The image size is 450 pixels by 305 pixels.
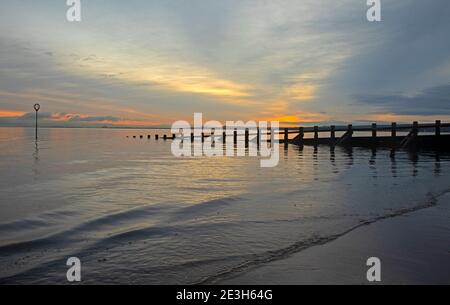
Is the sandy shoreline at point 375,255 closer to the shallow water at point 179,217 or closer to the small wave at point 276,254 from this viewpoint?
the small wave at point 276,254

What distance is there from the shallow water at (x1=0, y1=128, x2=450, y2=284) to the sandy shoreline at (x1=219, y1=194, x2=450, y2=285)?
33cm

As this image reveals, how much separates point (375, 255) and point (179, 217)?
15.0ft

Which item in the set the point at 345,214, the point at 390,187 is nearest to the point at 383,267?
the point at 345,214

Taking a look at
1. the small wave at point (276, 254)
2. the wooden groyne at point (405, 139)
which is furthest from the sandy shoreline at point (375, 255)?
the wooden groyne at point (405, 139)

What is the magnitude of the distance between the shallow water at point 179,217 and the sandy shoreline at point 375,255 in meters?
0.33

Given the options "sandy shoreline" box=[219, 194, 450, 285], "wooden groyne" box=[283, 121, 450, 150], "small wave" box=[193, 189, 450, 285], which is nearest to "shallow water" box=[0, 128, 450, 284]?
"small wave" box=[193, 189, 450, 285]

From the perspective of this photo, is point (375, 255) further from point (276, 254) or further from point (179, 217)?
point (179, 217)

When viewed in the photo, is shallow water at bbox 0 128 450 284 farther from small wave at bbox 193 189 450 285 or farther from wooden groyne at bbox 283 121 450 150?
wooden groyne at bbox 283 121 450 150

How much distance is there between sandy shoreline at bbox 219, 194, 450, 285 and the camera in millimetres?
5234

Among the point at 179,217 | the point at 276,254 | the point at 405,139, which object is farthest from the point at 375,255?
the point at 405,139

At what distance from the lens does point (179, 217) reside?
30.1 ft

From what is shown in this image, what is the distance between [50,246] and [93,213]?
259 centimetres
